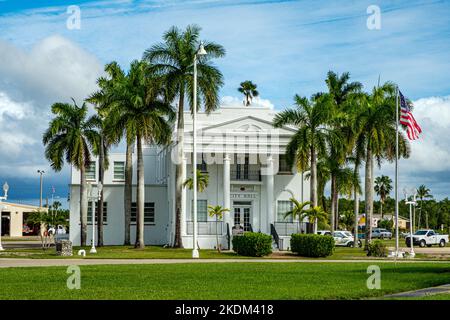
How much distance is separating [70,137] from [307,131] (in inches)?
661

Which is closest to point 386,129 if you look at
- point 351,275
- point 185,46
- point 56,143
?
point 185,46

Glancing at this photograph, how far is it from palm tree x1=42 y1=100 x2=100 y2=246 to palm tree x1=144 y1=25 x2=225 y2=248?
844cm

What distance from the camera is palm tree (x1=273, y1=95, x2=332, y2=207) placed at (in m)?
48.3

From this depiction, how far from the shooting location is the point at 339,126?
5428cm

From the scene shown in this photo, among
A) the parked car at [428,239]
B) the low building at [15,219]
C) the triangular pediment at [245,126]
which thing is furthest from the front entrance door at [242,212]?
the low building at [15,219]

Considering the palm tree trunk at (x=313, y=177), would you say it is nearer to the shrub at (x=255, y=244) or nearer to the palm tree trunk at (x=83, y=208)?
the shrub at (x=255, y=244)

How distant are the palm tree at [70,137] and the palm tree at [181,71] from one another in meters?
8.44

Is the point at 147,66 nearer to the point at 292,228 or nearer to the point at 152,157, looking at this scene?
the point at 292,228

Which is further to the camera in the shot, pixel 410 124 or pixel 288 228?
pixel 288 228

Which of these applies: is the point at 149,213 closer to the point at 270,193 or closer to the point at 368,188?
the point at 270,193

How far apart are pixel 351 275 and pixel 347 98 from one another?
37115 mm

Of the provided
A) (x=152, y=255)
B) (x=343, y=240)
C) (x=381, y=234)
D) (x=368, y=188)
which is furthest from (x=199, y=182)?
(x=381, y=234)

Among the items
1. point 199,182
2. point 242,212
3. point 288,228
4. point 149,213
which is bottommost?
point 288,228

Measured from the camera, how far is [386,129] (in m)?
51.8
